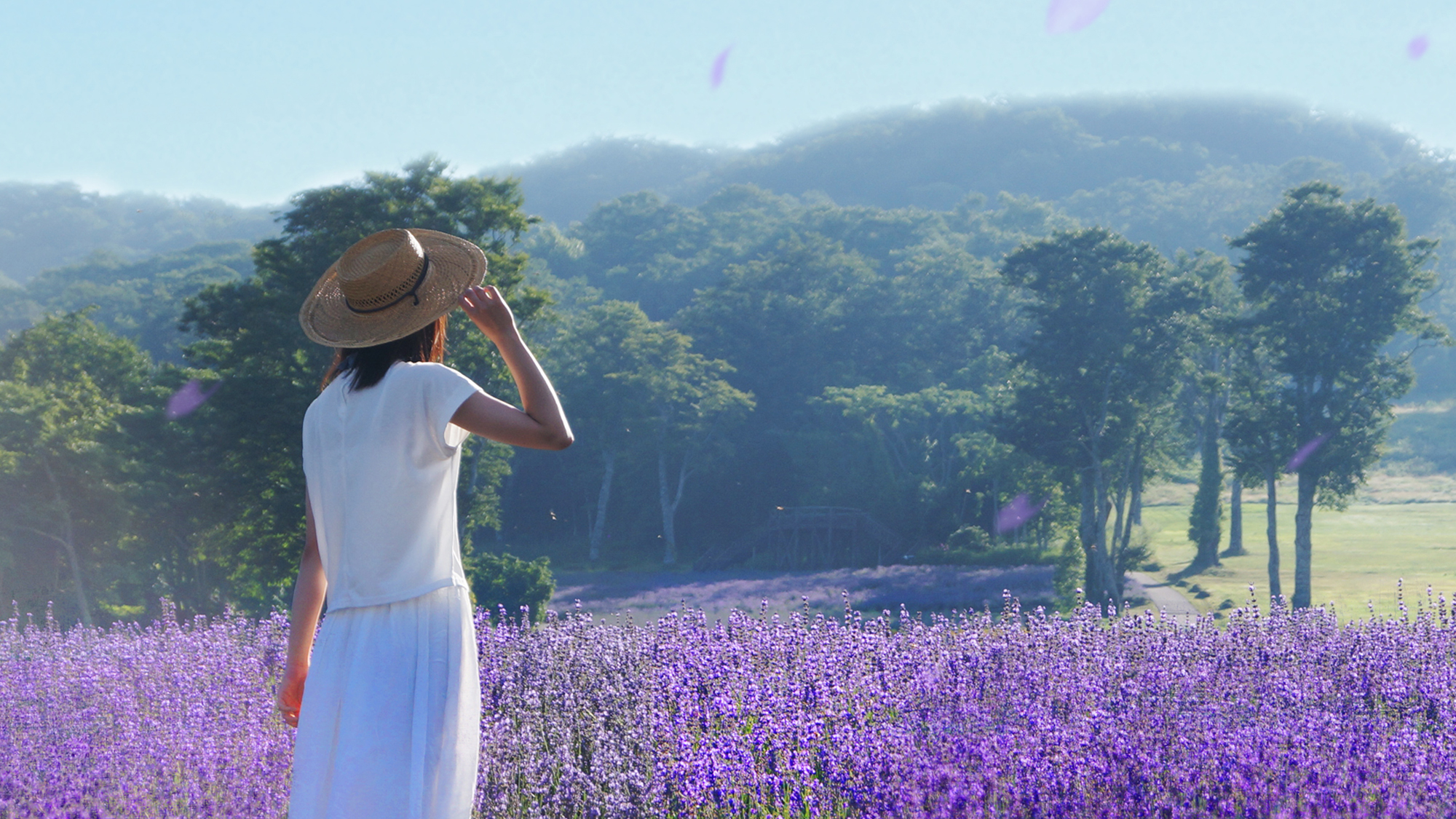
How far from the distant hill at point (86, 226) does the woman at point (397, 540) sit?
149m

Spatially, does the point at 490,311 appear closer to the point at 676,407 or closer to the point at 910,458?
the point at 910,458

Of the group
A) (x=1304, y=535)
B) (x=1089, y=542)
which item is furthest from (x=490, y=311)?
(x=1304, y=535)

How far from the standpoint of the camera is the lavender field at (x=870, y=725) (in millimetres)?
3842

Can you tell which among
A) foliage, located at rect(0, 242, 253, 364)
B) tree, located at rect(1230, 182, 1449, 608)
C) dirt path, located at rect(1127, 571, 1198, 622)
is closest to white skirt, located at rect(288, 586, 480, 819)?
dirt path, located at rect(1127, 571, 1198, 622)

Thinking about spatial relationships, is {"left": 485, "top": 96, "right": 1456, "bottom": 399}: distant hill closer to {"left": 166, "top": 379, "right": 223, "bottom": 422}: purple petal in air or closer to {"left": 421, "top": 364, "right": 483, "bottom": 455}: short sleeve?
{"left": 166, "top": 379, "right": 223, "bottom": 422}: purple petal in air

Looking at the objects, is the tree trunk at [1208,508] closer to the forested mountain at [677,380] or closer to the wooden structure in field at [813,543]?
the forested mountain at [677,380]

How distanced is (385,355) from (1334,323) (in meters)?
25.8

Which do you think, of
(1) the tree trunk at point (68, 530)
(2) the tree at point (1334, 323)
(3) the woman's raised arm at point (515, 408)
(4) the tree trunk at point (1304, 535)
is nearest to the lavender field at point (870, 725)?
(3) the woman's raised arm at point (515, 408)

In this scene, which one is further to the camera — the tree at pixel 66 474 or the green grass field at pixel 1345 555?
the green grass field at pixel 1345 555

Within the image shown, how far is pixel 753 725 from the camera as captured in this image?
467cm

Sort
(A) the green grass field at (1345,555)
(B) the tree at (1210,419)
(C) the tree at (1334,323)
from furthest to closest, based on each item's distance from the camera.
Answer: (B) the tree at (1210,419), (A) the green grass field at (1345,555), (C) the tree at (1334,323)

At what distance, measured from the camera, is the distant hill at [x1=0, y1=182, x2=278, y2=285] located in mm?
144375

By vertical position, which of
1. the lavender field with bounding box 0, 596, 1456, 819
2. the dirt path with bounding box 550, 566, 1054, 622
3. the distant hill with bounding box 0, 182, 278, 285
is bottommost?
the dirt path with bounding box 550, 566, 1054, 622

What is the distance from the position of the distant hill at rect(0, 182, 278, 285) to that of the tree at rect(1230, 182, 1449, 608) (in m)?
A: 136
